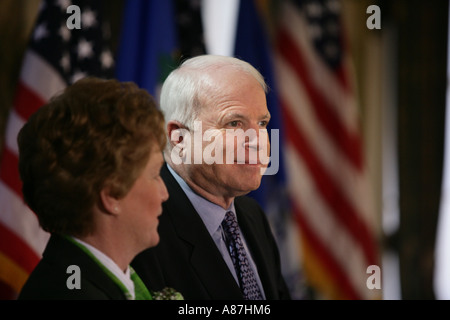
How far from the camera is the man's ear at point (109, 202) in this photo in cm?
128

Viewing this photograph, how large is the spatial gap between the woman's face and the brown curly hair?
0.02 meters

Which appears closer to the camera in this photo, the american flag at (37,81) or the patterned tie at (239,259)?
the patterned tie at (239,259)

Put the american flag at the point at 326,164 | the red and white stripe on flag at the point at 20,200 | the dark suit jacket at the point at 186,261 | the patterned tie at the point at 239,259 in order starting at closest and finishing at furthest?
the dark suit jacket at the point at 186,261 → the patterned tie at the point at 239,259 → the red and white stripe on flag at the point at 20,200 → the american flag at the point at 326,164

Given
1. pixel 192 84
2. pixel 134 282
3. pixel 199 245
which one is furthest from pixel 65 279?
pixel 192 84

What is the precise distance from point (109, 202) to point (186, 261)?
0.36m

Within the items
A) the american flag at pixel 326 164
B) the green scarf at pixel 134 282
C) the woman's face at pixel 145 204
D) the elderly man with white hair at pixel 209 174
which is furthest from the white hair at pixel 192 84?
the american flag at pixel 326 164

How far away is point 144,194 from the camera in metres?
1.31

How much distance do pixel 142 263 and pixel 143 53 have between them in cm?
179

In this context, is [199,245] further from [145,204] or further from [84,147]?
[84,147]

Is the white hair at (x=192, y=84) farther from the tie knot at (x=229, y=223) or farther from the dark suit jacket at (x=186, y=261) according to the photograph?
the tie knot at (x=229, y=223)

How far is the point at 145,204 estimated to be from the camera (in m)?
1.31

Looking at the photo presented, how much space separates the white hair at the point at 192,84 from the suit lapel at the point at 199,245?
18cm
